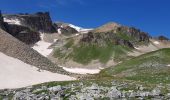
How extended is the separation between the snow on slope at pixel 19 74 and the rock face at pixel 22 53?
3.30 meters

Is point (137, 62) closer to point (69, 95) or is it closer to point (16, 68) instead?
point (16, 68)

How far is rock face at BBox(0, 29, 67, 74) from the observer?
2900 inches

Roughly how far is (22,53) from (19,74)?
655 inches

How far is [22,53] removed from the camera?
77000 millimetres

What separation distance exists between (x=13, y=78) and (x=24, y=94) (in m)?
21.5

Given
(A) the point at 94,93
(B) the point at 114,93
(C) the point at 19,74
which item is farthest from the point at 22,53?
(B) the point at 114,93

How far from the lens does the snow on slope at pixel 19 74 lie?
55234mm

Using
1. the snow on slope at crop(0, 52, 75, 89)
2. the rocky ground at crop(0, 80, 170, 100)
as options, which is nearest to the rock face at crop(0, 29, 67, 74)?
A: the snow on slope at crop(0, 52, 75, 89)

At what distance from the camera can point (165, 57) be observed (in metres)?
115

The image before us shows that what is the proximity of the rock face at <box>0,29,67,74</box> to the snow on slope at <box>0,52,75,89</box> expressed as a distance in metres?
3.30

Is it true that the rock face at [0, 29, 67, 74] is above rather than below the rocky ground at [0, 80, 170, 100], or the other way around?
above

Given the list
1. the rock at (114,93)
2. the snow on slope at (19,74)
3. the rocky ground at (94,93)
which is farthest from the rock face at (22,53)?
the rock at (114,93)

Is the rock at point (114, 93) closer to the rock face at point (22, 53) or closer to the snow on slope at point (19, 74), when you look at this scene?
the snow on slope at point (19, 74)

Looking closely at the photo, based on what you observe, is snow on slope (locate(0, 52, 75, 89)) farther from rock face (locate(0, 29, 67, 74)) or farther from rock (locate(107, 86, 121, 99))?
rock (locate(107, 86, 121, 99))
